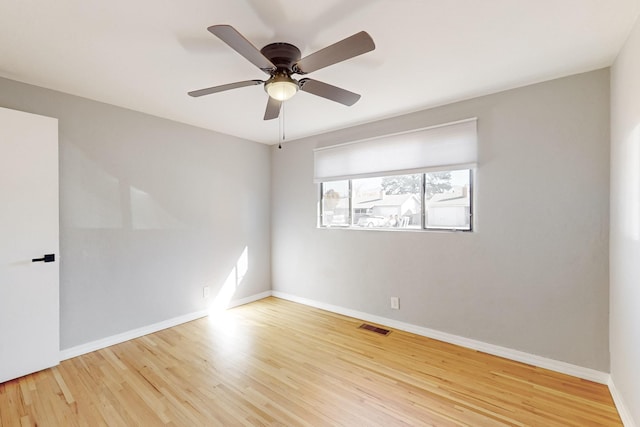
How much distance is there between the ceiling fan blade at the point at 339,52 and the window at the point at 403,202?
1.90m

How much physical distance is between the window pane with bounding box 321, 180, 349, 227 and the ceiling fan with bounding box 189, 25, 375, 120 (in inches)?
72.2

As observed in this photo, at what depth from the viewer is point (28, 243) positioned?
7.66ft

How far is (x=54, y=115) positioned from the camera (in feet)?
8.41

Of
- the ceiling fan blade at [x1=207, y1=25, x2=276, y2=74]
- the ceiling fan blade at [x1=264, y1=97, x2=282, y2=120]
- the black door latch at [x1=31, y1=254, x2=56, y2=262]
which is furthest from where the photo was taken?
the black door latch at [x1=31, y1=254, x2=56, y2=262]

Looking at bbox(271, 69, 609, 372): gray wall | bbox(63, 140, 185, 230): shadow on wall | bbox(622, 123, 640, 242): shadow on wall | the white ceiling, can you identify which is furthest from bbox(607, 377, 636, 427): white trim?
bbox(63, 140, 185, 230): shadow on wall

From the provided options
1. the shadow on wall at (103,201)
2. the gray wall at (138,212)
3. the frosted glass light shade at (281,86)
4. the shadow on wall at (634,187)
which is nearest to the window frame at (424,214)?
the shadow on wall at (634,187)

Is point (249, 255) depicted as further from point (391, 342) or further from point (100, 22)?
point (100, 22)

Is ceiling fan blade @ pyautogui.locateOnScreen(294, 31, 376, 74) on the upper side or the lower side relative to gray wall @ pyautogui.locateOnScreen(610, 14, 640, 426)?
upper

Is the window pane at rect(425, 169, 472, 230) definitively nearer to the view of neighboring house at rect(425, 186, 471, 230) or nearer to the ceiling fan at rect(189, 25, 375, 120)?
the view of neighboring house at rect(425, 186, 471, 230)

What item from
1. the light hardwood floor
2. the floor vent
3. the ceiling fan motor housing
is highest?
the ceiling fan motor housing

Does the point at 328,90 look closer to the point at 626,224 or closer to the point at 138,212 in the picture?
the point at 626,224

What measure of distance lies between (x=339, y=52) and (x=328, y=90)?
0.45 meters

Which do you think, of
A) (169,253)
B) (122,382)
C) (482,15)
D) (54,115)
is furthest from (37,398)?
(482,15)

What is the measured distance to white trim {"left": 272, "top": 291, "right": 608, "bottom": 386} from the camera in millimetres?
2266
